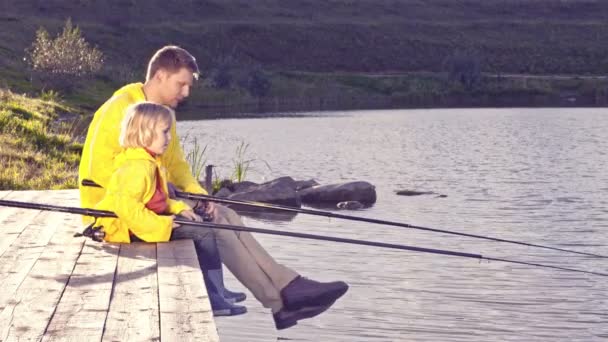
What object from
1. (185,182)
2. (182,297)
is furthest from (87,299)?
(185,182)

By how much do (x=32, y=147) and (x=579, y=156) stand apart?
1801cm

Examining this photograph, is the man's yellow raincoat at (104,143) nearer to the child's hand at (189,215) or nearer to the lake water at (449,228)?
the child's hand at (189,215)

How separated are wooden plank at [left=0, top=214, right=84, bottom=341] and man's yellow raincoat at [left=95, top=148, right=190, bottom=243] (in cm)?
44

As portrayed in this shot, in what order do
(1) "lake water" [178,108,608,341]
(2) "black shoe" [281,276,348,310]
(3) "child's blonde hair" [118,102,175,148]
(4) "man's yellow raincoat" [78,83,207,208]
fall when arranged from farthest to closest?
(1) "lake water" [178,108,608,341] < (2) "black shoe" [281,276,348,310] < (4) "man's yellow raincoat" [78,83,207,208] < (3) "child's blonde hair" [118,102,175,148]

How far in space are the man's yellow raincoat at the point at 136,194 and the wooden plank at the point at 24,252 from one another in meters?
0.60

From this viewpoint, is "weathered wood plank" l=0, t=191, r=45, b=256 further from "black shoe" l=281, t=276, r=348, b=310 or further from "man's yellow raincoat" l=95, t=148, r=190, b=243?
"black shoe" l=281, t=276, r=348, b=310

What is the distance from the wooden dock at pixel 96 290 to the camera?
5879 millimetres

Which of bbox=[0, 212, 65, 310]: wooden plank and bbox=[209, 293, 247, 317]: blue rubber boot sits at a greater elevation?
bbox=[0, 212, 65, 310]: wooden plank

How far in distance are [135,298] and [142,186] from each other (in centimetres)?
122

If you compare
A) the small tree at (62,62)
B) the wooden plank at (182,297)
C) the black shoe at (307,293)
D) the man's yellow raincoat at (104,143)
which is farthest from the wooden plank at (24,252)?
the small tree at (62,62)

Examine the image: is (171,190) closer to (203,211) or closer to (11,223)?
(203,211)

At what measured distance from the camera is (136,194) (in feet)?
25.0

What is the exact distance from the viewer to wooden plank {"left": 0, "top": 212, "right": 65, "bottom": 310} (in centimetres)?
694

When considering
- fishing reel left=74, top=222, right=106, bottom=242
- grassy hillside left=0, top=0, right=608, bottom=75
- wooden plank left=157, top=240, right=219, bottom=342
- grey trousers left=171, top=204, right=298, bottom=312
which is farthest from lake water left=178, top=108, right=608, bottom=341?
grassy hillside left=0, top=0, right=608, bottom=75
